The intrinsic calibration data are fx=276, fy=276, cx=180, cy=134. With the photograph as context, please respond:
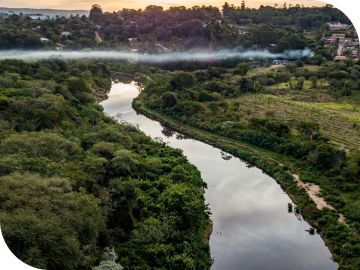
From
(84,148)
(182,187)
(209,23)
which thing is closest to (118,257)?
(182,187)

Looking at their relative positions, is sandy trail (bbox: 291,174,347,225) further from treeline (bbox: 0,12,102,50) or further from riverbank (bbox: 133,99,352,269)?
treeline (bbox: 0,12,102,50)

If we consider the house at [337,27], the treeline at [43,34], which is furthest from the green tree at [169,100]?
the house at [337,27]

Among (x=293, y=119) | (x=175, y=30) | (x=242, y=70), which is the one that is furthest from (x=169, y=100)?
(x=175, y=30)

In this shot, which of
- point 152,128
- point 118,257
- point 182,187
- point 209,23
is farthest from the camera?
point 209,23

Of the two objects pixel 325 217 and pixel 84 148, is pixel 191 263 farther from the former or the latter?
pixel 84 148

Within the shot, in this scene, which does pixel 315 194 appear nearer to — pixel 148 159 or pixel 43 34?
pixel 148 159
